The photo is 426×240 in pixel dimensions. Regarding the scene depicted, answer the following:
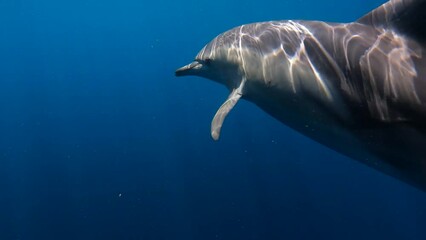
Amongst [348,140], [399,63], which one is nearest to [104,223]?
[348,140]

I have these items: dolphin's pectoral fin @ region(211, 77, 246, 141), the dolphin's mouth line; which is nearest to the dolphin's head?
the dolphin's mouth line

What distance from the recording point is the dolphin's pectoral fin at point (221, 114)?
549 cm

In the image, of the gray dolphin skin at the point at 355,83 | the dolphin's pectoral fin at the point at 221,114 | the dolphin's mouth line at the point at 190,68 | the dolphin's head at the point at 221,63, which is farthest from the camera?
the dolphin's mouth line at the point at 190,68

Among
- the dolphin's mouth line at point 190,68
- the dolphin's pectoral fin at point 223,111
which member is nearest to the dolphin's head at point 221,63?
the dolphin's mouth line at point 190,68

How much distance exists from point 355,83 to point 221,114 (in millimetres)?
2010

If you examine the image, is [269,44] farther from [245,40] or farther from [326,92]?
[326,92]

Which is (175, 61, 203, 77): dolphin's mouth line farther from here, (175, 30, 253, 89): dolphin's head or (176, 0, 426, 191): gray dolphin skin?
(176, 0, 426, 191): gray dolphin skin

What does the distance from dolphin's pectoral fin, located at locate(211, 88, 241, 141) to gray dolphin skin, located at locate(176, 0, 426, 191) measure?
0.06 feet

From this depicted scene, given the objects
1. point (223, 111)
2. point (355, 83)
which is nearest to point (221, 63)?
point (223, 111)

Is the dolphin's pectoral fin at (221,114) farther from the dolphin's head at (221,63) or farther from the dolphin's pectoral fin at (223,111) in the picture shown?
the dolphin's head at (221,63)

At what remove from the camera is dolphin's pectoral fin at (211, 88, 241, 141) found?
5.49 metres

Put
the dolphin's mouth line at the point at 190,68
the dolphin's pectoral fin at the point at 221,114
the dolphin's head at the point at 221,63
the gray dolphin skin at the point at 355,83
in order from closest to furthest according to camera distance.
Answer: the gray dolphin skin at the point at 355,83 < the dolphin's pectoral fin at the point at 221,114 < the dolphin's head at the point at 221,63 < the dolphin's mouth line at the point at 190,68

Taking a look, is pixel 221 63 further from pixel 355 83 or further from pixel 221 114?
pixel 355 83

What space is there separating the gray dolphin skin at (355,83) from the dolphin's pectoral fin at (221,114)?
2 centimetres
